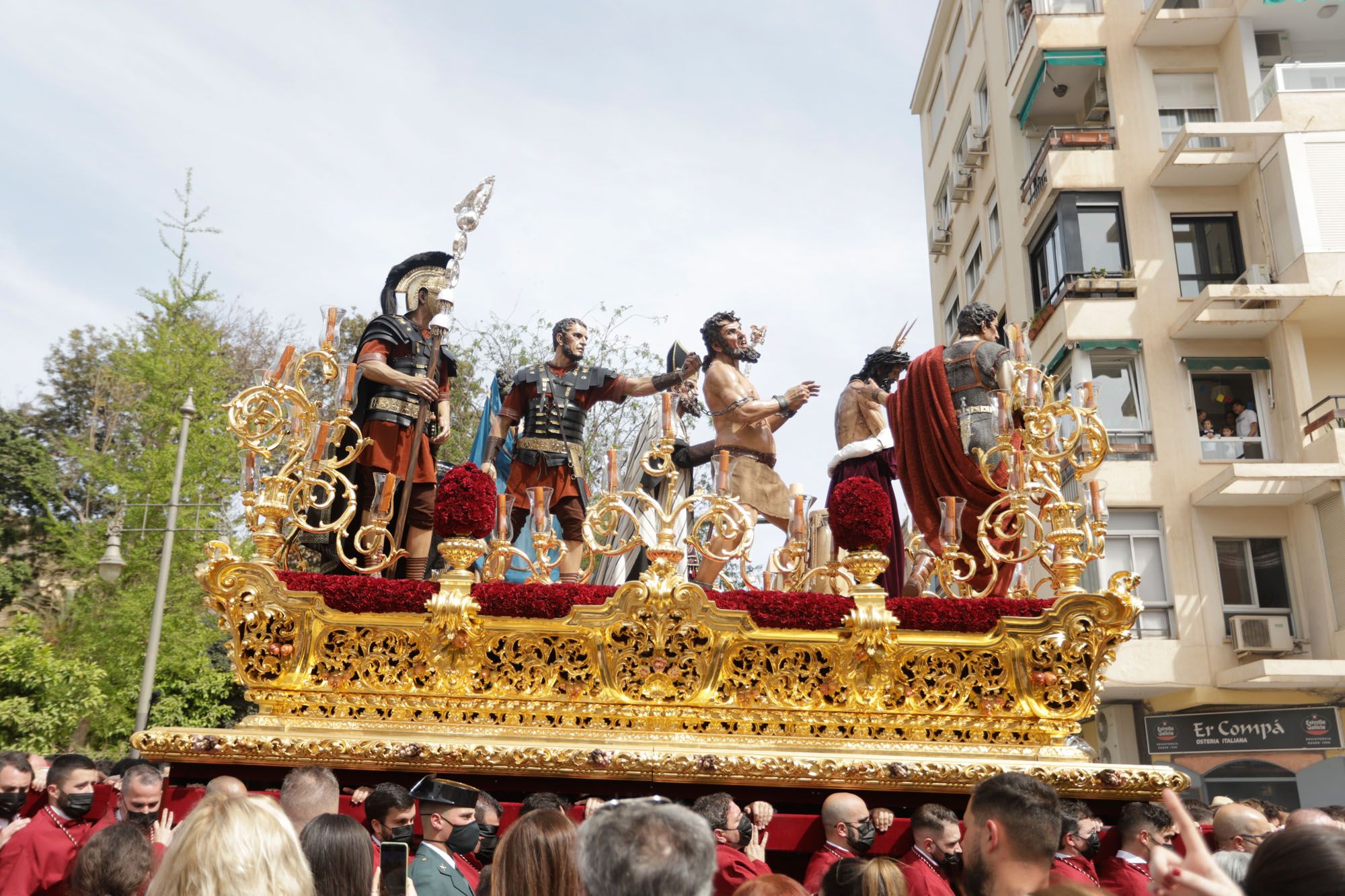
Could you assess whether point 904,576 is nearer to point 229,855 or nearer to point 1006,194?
point 229,855

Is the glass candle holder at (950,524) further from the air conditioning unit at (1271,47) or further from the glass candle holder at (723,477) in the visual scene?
the air conditioning unit at (1271,47)

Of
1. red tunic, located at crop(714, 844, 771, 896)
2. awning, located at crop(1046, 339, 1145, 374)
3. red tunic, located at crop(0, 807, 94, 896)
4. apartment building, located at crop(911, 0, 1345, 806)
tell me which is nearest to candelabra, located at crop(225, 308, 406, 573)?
red tunic, located at crop(0, 807, 94, 896)

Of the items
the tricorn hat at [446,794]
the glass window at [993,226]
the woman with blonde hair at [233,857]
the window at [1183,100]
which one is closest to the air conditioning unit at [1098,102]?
the window at [1183,100]

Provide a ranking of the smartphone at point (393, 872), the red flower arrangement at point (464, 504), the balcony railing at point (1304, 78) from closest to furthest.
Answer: the smartphone at point (393, 872) → the red flower arrangement at point (464, 504) → the balcony railing at point (1304, 78)

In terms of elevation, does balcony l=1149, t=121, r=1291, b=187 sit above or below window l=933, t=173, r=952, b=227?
below

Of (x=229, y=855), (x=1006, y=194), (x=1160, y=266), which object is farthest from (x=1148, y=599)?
(x=229, y=855)

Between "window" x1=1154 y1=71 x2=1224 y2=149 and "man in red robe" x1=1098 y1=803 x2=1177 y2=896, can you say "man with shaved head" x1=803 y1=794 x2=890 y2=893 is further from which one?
"window" x1=1154 y1=71 x2=1224 y2=149

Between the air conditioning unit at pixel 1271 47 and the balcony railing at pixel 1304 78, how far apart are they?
127 cm

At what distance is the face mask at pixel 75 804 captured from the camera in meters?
5.29

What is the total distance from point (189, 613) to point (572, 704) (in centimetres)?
1601

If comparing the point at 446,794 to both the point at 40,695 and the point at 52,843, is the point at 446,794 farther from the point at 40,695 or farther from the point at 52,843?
the point at 40,695

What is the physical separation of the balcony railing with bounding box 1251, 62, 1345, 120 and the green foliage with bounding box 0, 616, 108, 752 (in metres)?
22.8

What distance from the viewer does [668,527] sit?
6484mm

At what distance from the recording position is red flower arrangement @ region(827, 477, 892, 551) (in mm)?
6375
